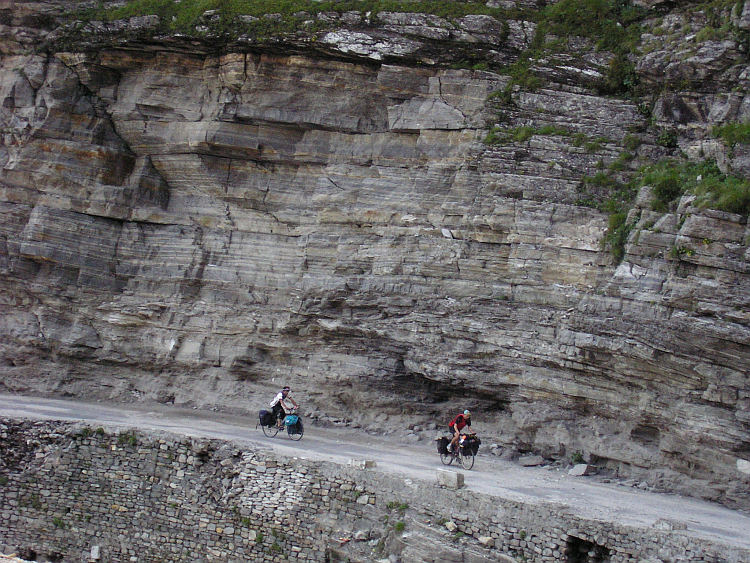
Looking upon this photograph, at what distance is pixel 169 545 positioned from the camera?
1520 cm

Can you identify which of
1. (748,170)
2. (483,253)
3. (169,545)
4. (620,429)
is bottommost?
(169,545)

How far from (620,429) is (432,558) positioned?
5.51 metres

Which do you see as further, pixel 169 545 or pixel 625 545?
pixel 169 545

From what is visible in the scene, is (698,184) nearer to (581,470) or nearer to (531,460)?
(581,470)

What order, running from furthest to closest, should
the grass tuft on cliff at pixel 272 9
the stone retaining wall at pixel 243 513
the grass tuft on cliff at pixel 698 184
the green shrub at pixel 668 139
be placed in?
the grass tuft on cliff at pixel 272 9, the green shrub at pixel 668 139, the grass tuft on cliff at pixel 698 184, the stone retaining wall at pixel 243 513

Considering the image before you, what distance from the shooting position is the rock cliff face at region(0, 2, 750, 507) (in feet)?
50.5

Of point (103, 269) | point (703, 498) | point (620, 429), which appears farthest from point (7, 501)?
point (703, 498)

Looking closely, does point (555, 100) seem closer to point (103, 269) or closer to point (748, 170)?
point (748, 170)

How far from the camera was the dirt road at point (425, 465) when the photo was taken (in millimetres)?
12656

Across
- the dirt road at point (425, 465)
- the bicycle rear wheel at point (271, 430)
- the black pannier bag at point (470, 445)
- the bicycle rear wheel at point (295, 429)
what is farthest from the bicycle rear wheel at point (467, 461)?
the bicycle rear wheel at point (271, 430)

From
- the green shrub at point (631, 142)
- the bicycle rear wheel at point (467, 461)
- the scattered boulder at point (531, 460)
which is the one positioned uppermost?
the green shrub at point (631, 142)

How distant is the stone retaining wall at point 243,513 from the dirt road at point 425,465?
397 millimetres

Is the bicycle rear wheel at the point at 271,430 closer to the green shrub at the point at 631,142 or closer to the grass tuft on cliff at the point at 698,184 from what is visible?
the grass tuft on cliff at the point at 698,184

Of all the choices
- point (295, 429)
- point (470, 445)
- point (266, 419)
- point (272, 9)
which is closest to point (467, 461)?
point (470, 445)
